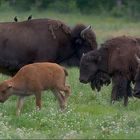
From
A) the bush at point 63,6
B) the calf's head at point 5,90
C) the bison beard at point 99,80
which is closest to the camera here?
the calf's head at point 5,90

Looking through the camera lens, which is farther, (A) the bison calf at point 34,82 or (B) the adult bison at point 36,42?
(B) the adult bison at point 36,42

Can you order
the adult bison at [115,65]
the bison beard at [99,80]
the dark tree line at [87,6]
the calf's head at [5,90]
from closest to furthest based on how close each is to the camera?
the calf's head at [5,90], the adult bison at [115,65], the bison beard at [99,80], the dark tree line at [87,6]

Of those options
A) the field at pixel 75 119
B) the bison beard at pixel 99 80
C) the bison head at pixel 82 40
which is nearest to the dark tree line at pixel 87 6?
the bison head at pixel 82 40

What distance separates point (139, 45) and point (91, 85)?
5.53 ft

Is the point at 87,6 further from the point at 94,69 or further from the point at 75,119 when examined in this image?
the point at 75,119

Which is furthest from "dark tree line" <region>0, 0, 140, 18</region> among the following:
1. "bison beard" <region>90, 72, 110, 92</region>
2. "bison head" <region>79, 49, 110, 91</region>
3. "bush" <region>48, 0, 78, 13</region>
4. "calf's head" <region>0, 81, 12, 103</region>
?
"calf's head" <region>0, 81, 12, 103</region>

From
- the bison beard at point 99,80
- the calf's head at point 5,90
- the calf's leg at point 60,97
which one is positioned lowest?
the bison beard at point 99,80

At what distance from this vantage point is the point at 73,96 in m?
16.8

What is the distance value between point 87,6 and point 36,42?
3808 cm

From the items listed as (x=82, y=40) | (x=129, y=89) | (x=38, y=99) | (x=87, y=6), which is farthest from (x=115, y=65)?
(x=87, y=6)

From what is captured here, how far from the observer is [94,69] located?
1680 centimetres

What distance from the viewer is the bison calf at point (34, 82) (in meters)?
14.5

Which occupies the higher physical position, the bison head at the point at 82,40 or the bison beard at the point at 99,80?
the bison head at the point at 82,40

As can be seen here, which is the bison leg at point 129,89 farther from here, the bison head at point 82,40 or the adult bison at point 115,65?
the bison head at point 82,40
